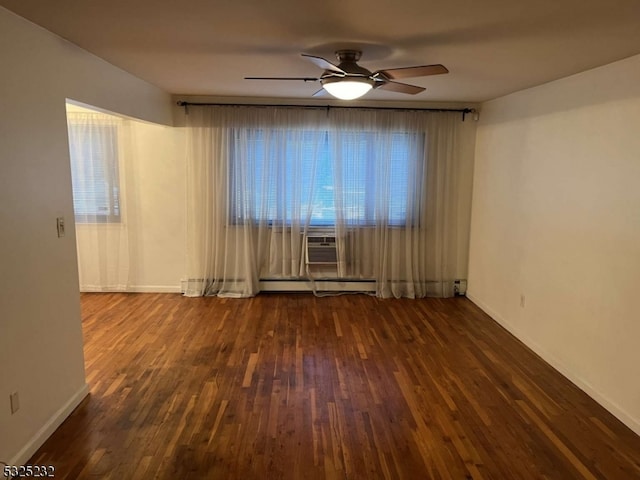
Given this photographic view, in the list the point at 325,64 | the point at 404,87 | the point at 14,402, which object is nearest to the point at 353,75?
the point at 325,64

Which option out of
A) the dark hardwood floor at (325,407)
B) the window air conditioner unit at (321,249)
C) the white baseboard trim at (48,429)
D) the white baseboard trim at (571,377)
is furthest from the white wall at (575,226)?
the white baseboard trim at (48,429)

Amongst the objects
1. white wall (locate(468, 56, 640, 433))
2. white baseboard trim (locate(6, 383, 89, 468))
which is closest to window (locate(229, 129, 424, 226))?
white wall (locate(468, 56, 640, 433))

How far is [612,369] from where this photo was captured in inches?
113

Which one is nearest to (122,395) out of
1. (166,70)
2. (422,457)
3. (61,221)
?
(61,221)

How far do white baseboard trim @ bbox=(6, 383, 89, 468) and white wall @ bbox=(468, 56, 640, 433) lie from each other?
11.6 feet

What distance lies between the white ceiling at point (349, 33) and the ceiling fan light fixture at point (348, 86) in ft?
0.66

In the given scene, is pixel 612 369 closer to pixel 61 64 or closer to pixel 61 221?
pixel 61 221

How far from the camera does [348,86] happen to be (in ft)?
8.73

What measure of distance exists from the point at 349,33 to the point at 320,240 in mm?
3168

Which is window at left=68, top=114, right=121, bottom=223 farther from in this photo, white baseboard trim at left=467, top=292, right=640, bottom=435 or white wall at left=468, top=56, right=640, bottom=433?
Result: white baseboard trim at left=467, top=292, right=640, bottom=435

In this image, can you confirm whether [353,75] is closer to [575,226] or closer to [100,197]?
[575,226]

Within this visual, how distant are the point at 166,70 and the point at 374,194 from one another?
270cm

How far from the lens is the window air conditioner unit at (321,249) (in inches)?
207

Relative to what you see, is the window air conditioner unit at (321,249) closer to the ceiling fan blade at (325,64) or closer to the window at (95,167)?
the window at (95,167)
